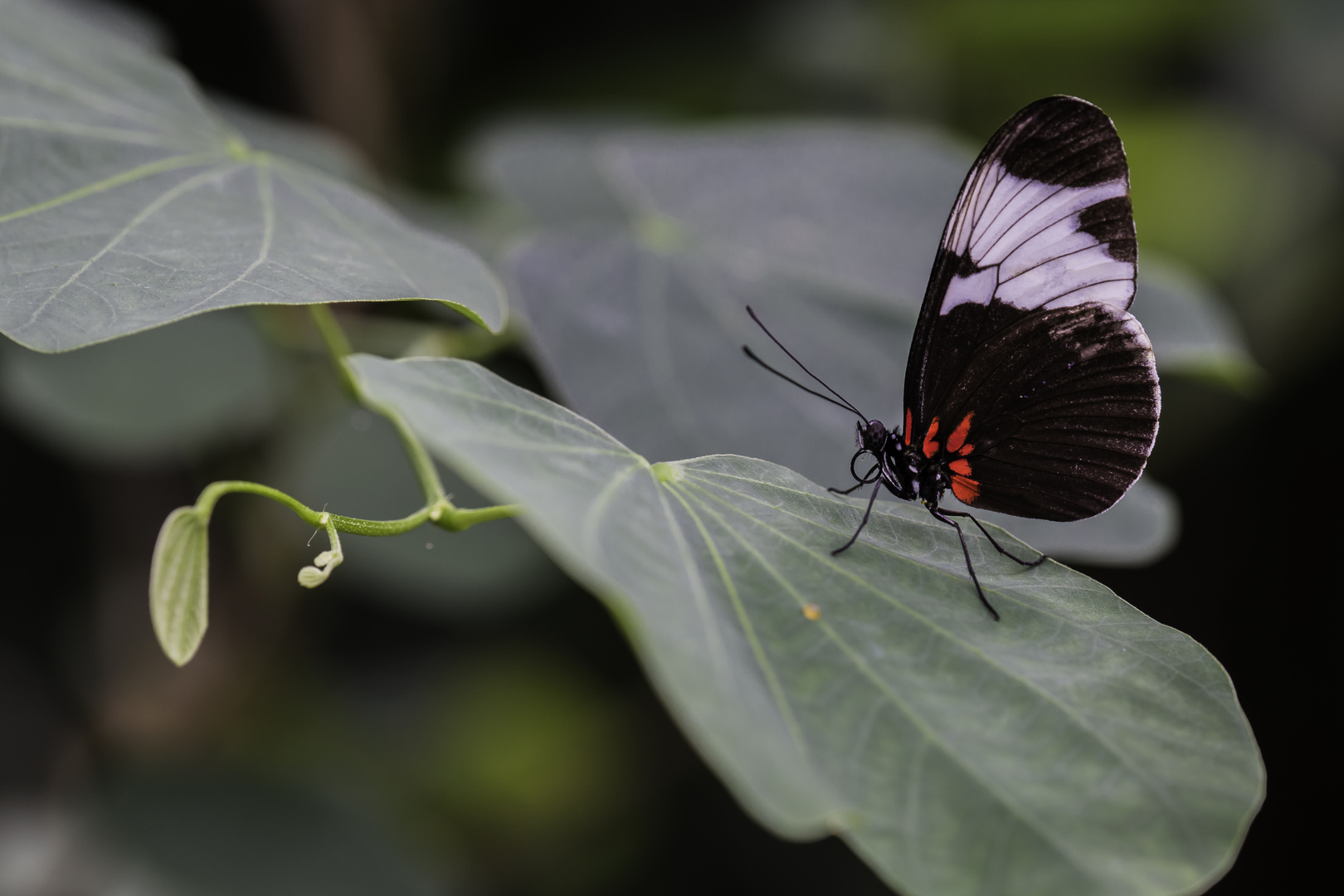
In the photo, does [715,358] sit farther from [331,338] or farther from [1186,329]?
[1186,329]

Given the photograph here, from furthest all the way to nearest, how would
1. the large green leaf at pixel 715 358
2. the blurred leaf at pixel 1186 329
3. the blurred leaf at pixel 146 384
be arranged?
the blurred leaf at pixel 146 384, the blurred leaf at pixel 1186 329, the large green leaf at pixel 715 358

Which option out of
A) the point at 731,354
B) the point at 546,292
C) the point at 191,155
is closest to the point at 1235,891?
the point at 731,354

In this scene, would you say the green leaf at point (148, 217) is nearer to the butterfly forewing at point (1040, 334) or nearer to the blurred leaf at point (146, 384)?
the butterfly forewing at point (1040, 334)

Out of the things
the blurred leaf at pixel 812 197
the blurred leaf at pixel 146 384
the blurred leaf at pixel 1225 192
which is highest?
the blurred leaf at pixel 1225 192

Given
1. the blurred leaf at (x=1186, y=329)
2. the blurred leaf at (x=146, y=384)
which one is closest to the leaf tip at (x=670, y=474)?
the blurred leaf at (x=1186, y=329)

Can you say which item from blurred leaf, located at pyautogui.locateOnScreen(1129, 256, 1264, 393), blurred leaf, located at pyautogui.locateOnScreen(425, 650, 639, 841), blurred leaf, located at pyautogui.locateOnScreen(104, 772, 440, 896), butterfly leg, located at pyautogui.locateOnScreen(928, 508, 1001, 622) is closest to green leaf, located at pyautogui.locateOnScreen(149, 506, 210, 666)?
butterfly leg, located at pyautogui.locateOnScreen(928, 508, 1001, 622)

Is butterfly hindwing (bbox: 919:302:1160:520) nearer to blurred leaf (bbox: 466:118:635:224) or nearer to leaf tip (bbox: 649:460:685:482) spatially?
leaf tip (bbox: 649:460:685:482)

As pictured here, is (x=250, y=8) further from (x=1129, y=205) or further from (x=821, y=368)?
(x=1129, y=205)

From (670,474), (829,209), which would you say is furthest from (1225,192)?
(670,474)
